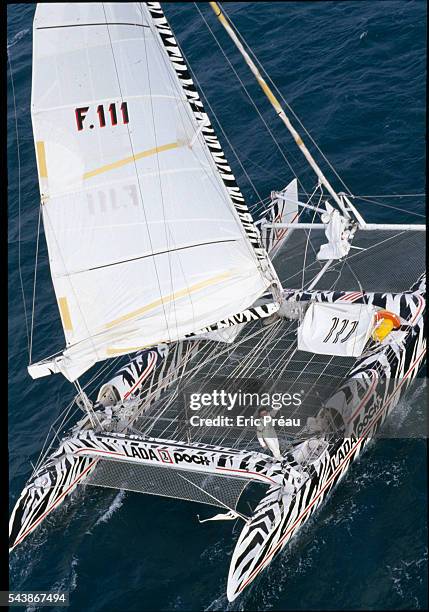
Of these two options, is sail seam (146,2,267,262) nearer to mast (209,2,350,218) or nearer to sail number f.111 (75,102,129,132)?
mast (209,2,350,218)

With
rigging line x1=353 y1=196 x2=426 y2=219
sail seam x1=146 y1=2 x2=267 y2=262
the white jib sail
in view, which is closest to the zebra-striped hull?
the white jib sail

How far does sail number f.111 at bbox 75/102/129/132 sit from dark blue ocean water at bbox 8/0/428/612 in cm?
952

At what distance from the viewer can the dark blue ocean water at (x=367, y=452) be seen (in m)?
21.6

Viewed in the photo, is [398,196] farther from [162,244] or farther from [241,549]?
[241,549]

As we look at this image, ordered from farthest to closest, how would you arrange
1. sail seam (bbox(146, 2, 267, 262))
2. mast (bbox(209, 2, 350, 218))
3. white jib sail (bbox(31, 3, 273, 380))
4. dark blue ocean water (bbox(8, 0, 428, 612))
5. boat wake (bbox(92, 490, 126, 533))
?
1. boat wake (bbox(92, 490, 126, 533))
2. mast (bbox(209, 2, 350, 218))
3. dark blue ocean water (bbox(8, 0, 428, 612))
4. sail seam (bbox(146, 2, 267, 262))
5. white jib sail (bbox(31, 3, 273, 380))

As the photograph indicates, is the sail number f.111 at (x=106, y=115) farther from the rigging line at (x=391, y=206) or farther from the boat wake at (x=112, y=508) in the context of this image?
the rigging line at (x=391, y=206)

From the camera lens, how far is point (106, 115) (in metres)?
21.6

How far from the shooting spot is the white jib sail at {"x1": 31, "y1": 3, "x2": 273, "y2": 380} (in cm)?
2109

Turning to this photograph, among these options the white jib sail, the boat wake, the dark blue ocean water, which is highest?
the white jib sail

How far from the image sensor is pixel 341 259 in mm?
30109

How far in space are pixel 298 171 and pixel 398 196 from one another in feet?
15.3

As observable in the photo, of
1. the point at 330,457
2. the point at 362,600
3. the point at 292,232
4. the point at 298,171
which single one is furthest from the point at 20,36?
the point at 362,600

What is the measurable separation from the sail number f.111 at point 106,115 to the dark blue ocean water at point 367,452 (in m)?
9.52

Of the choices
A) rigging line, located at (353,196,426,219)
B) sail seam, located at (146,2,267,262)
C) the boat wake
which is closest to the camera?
sail seam, located at (146,2,267,262)
